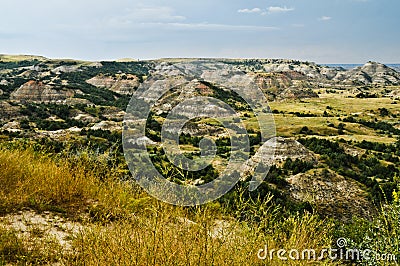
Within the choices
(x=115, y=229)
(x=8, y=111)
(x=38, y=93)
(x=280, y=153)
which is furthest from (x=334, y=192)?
(x=38, y=93)

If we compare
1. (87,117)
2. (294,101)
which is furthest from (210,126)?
(294,101)

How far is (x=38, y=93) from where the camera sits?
81.0 metres

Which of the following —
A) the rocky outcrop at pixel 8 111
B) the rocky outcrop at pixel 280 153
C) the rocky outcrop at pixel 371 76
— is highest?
the rocky outcrop at pixel 371 76

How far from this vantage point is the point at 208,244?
3400mm

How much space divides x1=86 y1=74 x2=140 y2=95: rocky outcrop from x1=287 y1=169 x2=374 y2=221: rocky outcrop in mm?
80841

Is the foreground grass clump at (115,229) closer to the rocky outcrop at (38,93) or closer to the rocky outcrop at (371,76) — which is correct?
the rocky outcrop at (38,93)

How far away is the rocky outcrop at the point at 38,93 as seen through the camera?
78188 millimetres

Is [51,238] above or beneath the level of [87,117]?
above

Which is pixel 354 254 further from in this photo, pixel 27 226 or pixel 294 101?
pixel 294 101

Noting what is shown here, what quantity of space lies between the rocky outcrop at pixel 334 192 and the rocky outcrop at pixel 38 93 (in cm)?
6612

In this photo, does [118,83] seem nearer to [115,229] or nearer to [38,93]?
[38,93]

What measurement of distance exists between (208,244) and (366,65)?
206 m

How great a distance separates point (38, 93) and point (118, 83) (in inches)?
1195

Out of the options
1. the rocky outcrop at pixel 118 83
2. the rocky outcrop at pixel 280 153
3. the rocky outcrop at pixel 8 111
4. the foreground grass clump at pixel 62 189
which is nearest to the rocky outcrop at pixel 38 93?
the rocky outcrop at pixel 8 111
